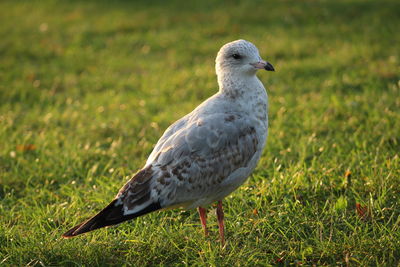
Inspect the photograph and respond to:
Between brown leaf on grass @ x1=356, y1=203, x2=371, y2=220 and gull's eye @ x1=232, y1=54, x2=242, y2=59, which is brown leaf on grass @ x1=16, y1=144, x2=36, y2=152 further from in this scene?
brown leaf on grass @ x1=356, y1=203, x2=371, y2=220

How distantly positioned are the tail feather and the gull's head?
1.30m

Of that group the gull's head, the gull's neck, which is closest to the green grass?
the gull's neck

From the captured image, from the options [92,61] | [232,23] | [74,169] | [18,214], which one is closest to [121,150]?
[74,169]

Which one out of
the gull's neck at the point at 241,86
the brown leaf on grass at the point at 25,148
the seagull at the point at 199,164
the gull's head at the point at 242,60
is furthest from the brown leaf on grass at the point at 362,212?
the brown leaf on grass at the point at 25,148

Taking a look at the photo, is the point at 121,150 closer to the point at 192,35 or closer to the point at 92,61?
the point at 92,61

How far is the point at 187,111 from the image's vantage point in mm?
6973

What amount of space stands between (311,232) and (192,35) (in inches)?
281

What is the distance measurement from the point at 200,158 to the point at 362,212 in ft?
4.71

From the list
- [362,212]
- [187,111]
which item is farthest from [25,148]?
[362,212]

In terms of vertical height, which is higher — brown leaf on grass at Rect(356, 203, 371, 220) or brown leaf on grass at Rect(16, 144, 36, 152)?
brown leaf on grass at Rect(16, 144, 36, 152)

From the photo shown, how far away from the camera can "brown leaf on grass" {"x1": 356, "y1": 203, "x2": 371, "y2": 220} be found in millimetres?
4156

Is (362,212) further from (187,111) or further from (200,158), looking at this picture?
(187,111)

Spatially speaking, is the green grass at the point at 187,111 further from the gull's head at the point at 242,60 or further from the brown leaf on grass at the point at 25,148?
the gull's head at the point at 242,60

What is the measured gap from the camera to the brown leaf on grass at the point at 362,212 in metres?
4.16
